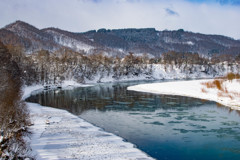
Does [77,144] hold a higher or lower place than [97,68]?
lower

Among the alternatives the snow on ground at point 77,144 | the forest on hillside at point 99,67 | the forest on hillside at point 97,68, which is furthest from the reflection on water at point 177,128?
the forest on hillside at point 99,67

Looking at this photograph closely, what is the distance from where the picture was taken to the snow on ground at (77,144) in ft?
40.0

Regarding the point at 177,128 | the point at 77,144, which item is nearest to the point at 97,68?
the point at 177,128

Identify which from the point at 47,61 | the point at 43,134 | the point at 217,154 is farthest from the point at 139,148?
the point at 47,61

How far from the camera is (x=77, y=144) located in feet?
46.3

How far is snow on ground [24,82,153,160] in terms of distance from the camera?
A: 40.0 feet

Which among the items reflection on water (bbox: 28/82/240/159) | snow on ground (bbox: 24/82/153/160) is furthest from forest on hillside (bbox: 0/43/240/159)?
snow on ground (bbox: 24/82/153/160)

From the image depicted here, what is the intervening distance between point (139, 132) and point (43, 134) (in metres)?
7.39

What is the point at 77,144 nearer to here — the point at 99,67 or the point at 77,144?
the point at 77,144

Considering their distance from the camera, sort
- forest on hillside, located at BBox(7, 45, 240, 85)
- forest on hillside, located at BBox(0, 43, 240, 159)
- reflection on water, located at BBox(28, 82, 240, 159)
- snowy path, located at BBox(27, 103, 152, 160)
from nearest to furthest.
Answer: snowy path, located at BBox(27, 103, 152, 160), reflection on water, located at BBox(28, 82, 240, 159), forest on hillside, located at BBox(0, 43, 240, 159), forest on hillside, located at BBox(7, 45, 240, 85)

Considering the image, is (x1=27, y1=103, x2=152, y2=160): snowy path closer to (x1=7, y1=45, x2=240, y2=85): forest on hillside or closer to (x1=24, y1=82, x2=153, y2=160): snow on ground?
(x1=24, y1=82, x2=153, y2=160): snow on ground

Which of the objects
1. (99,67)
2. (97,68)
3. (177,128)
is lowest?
(177,128)

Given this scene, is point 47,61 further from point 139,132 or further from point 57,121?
point 139,132

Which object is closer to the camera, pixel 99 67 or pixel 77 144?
pixel 77 144
